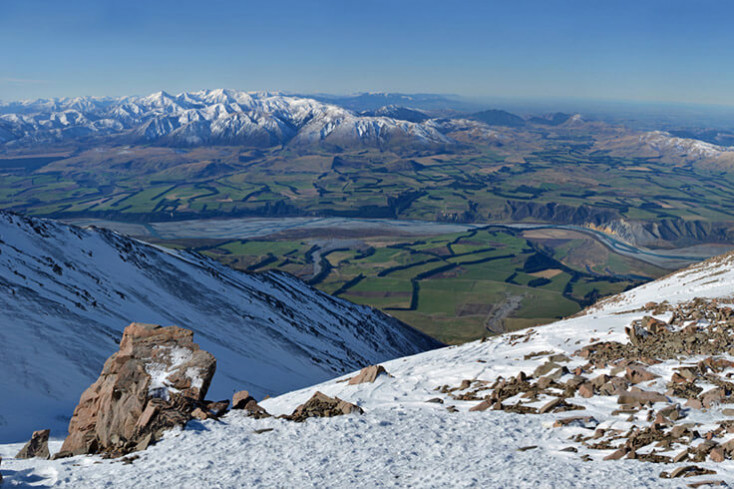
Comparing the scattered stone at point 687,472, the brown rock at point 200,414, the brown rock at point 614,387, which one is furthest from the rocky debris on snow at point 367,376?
the scattered stone at point 687,472

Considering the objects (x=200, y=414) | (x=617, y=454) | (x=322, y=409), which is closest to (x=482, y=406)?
(x=617, y=454)

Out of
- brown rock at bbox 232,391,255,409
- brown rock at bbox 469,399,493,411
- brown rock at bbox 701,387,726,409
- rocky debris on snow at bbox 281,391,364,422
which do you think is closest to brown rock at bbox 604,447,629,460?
brown rock at bbox 701,387,726,409

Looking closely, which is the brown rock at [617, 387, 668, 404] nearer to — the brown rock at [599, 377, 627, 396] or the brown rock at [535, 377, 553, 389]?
the brown rock at [599, 377, 627, 396]

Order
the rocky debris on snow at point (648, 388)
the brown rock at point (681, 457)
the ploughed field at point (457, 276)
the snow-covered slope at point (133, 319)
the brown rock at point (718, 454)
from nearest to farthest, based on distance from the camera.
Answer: the brown rock at point (718, 454), the brown rock at point (681, 457), the rocky debris on snow at point (648, 388), the snow-covered slope at point (133, 319), the ploughed field at point (457, 276)

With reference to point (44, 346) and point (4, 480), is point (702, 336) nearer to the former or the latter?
point (4, 480)

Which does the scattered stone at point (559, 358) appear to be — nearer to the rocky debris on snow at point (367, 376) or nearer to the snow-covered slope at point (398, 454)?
the snow-covered slope at point (398, 454)

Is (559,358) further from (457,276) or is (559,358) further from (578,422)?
(457,276)
